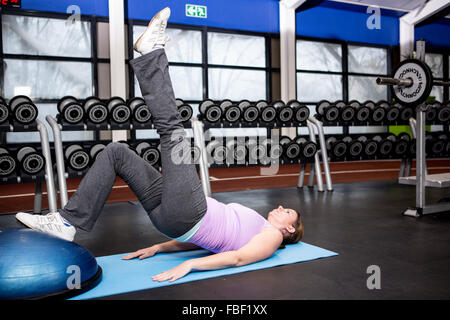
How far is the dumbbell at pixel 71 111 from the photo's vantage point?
356 cm

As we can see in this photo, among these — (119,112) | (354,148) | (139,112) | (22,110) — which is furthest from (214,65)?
(22,110)

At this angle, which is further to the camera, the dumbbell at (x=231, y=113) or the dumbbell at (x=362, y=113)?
the dumbbell at (x=362, y=113)

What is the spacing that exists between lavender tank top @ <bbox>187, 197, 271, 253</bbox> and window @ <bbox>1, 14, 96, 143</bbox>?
534 cm

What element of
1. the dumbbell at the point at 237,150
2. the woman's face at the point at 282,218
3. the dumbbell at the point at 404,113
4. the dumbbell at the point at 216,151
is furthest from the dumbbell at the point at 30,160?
the dumbbell at the point at 404,113

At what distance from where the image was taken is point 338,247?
226cm

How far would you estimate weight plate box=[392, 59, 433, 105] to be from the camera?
289cm

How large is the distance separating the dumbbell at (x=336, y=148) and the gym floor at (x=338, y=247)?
0.73 meters

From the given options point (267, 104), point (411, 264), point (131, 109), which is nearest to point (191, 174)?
point (411, 264)

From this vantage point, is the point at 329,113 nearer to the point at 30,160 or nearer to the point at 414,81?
the point at 414,81

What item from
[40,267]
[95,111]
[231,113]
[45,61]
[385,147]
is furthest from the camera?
[45,61]

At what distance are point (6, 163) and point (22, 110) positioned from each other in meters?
0.45

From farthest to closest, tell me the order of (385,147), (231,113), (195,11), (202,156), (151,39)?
(195,11) → (385,147) → (231,113) → (202,156) → (151,39)

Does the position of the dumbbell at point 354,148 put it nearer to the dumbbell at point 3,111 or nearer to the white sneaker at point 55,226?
the dumbbell at point 3,111

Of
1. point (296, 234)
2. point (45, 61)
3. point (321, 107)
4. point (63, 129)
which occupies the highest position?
point (45, 61)
